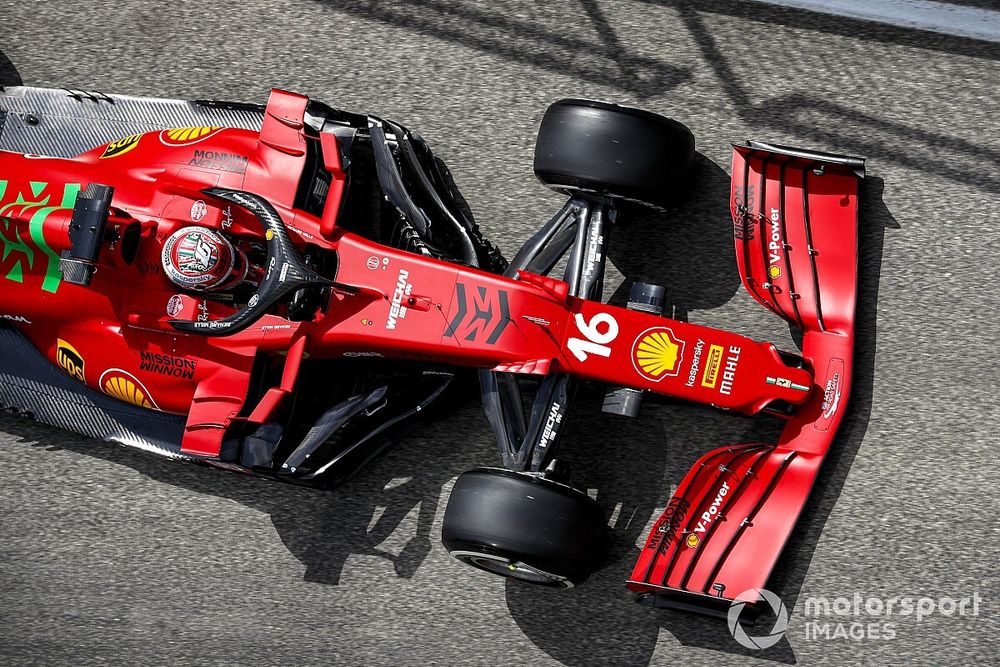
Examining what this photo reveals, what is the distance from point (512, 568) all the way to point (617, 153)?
1661mm

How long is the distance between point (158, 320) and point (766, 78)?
2.82 metres

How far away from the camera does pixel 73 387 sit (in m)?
3.80

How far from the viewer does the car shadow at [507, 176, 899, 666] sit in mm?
3521

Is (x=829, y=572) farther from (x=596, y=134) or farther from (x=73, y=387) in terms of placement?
(x=73, y=387)

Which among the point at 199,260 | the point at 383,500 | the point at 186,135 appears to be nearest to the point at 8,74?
the point at 186,135

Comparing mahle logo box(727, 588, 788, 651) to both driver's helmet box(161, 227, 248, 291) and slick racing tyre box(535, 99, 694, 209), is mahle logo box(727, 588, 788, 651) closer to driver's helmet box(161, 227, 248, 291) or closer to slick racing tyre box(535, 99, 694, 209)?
slick racing tyre box(535, 99, 694, 209)

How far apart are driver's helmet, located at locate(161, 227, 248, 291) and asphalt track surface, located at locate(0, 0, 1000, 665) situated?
121 centimetres

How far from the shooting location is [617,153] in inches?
126

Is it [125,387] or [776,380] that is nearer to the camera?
[776,380]

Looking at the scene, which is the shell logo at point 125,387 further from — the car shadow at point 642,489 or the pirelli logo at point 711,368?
the pirelli logo at point 711,368

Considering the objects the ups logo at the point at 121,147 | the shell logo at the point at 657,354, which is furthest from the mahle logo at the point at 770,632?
the ups logo at the point at 121,147

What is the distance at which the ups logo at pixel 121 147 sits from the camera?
3.71 meters

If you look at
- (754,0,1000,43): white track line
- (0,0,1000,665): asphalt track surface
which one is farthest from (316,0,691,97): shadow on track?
(754,0,1000,43): white track line

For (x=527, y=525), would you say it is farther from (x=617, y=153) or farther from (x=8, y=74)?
(x=8, y=74)
